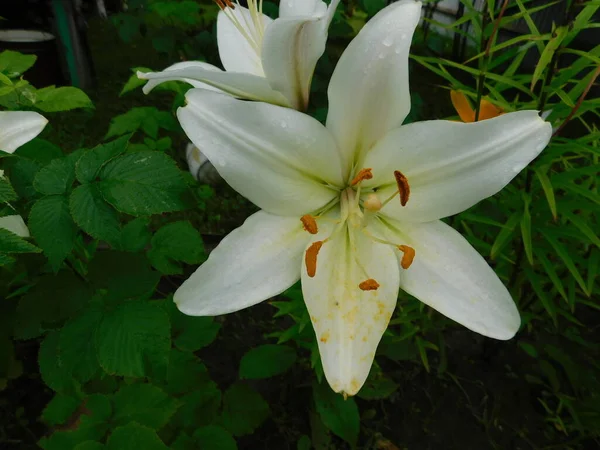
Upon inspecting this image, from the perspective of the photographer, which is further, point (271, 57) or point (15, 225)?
point (15, 225)

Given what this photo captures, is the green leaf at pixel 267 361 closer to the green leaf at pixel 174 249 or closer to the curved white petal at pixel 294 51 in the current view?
the green leaf at pixel 174 249

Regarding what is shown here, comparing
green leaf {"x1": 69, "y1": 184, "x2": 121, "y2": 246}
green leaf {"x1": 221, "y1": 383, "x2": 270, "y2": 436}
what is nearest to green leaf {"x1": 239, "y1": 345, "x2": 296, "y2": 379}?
green leaf {"x1": 221, "y1": 383, "x2": 270, "y2": 436}

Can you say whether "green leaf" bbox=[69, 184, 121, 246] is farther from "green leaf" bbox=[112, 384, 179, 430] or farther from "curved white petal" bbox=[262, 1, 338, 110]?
"green leaf" bbox=[112, 384, 179, 430]

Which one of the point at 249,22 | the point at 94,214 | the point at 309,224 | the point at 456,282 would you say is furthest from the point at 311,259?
the point at 249,22

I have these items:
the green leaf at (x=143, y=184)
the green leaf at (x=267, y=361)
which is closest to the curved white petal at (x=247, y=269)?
the green leaf at (x=143, y=184)

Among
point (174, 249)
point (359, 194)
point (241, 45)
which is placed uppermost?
point (241, 45)

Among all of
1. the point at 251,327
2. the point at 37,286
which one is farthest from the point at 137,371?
the point at 251,327

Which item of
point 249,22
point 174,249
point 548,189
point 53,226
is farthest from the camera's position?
point 174,249

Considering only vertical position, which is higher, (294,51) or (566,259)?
(294,51)

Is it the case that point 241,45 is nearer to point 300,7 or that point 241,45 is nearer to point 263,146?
point 300,7
